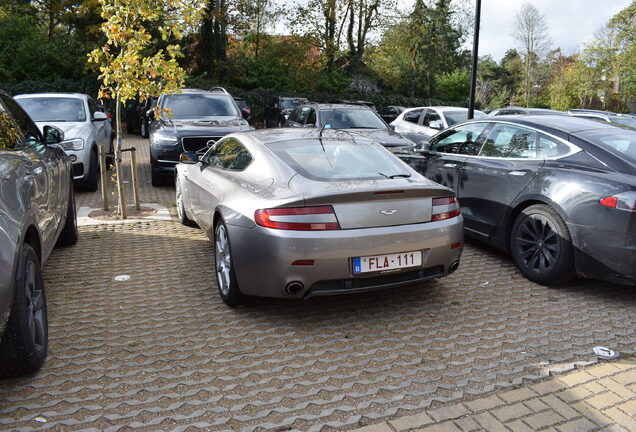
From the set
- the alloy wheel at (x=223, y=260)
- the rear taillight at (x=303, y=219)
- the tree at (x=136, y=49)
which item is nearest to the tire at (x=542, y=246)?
the rear taillight at (x=303, y=219)

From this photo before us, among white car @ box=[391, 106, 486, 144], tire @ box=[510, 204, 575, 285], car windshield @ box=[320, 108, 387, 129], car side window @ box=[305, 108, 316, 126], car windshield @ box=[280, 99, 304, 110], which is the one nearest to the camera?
tire @ box=[510, 204, 575, 285]

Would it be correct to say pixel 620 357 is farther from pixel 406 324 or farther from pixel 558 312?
pixel 406 324

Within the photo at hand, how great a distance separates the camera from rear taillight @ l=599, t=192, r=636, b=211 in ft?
14.0

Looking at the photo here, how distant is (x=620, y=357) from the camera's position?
3.72 metres

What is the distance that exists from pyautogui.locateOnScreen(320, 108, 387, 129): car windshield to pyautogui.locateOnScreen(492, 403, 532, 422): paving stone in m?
8.36

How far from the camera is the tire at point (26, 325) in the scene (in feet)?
9.79

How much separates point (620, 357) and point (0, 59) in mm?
28044

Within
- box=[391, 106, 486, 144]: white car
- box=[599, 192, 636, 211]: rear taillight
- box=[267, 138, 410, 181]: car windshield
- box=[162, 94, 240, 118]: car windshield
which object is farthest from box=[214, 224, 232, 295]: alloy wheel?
box=[391, 106, 486, 144]: white car

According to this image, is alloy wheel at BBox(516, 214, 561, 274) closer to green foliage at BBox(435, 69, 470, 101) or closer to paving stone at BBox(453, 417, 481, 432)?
paving stone at BBox(453, 417, 481, 432)

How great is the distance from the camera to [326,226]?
3.86m

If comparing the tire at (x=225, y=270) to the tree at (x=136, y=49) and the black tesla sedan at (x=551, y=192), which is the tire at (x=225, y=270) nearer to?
the black tesla sedan at (x=551, y=192)

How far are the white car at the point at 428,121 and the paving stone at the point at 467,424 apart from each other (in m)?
10.9

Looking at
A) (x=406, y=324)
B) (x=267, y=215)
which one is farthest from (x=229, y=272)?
(x=406, y=324)

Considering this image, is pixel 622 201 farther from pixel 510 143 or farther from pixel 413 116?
pixel 413 116
